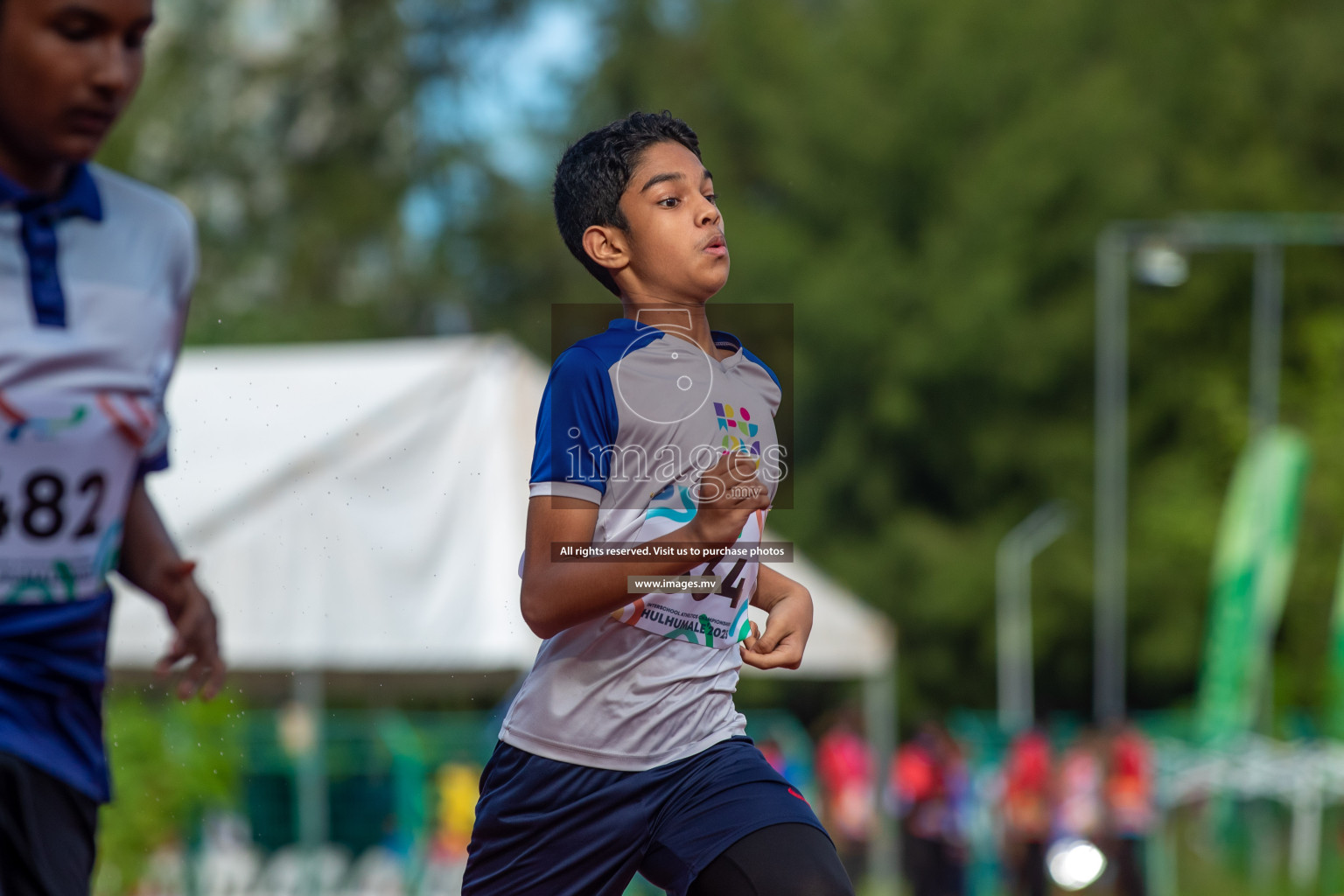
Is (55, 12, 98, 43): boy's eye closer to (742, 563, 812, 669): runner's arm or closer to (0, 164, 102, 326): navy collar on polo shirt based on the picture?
(0, 164, 102, 326): navy collar on polo shirt

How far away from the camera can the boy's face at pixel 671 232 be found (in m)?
2.95

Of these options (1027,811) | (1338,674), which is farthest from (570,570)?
(1338,674)

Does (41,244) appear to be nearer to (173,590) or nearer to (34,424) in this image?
(34,424)

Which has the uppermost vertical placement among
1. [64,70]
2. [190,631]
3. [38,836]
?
[64,70]

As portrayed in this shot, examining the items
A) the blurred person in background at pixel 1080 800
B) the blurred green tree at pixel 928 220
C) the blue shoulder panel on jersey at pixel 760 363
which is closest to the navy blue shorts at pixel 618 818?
the blue shoulder panel on jersey at pixel 760 363

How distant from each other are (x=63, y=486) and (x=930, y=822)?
521 inches

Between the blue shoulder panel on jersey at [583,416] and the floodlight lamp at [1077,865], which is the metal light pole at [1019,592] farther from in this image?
the blue shoulder panel on jersey at [583,416]

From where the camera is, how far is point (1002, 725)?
918 inches

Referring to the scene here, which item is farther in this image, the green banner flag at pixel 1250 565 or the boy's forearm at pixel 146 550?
the green banner flag at pixel 1250 565

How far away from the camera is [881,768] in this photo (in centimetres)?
1733

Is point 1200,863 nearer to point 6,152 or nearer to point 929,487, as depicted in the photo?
point 929,487

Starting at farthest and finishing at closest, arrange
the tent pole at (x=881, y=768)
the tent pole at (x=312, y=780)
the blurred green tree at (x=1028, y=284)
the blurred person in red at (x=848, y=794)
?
the blurred green tree at (x=1028, y=284)
the tent pole at (x=881, y=768)
the blurred person in red at (x=848, y=794)
the tent pole at (x=312, y=780)

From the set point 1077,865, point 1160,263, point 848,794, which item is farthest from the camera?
point 1160,263

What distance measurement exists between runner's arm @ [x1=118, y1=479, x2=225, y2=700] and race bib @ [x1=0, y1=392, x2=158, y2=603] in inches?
6.6
